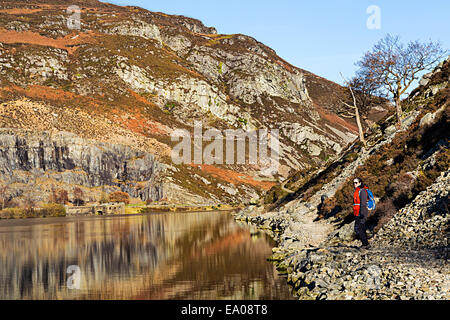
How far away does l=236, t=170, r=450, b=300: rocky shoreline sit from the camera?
12430 millimetres

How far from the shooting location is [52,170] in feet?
356

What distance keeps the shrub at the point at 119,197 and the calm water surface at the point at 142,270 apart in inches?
2936

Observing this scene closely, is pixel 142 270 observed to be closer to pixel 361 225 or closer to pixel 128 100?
pixel 361 225

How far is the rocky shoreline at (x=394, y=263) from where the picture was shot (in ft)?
40.8

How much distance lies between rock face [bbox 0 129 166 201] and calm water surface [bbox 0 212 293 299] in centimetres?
7306

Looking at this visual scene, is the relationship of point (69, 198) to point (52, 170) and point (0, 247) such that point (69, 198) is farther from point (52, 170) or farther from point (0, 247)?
point (0, 247)

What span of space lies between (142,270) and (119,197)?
9387 cm

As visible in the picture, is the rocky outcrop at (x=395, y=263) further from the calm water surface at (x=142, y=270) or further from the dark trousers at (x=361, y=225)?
the calm water surface at (x=142, y=270)

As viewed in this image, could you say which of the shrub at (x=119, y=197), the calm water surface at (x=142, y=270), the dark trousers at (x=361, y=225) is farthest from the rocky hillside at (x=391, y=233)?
the shrub at (x=119, y=197)

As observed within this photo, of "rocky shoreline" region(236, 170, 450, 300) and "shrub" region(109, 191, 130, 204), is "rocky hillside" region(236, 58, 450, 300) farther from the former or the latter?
"shrub" region(109, 191, 130, 204)

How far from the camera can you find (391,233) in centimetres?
1880

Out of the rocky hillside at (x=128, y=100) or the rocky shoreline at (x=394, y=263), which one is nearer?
the rocky shoreline at (x=394, y=263)

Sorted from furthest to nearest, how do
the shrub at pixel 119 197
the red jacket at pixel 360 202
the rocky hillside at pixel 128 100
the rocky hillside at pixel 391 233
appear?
the rocky hillside at pixel 128 100 < the shrub at pixel 119 197 < the red jacket at pixel 360 202 < the rocky hillside at pixel 391 233

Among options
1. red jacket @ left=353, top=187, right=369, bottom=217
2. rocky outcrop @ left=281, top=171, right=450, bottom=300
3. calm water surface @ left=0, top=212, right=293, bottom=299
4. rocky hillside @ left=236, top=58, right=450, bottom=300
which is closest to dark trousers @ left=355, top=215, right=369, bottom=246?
red jacket @ left=353, top=187, right=369, bottom=217
